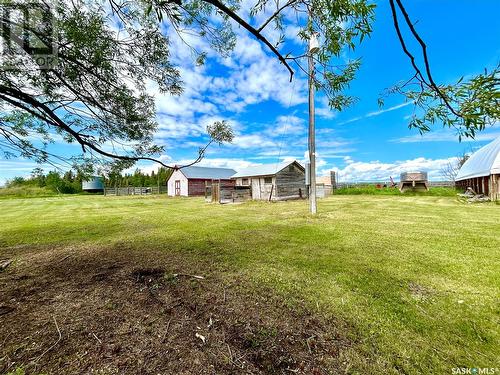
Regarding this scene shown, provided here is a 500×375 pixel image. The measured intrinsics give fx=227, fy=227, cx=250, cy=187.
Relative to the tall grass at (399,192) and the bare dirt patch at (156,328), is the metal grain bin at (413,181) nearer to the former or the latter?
the tall grass at (399,192)

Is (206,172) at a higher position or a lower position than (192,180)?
higher

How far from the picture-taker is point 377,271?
379cm

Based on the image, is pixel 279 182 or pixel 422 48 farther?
pixel 279 182

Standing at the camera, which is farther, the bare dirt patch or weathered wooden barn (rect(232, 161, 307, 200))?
weathered wooden barn (rect(232, 161, 307, 200))

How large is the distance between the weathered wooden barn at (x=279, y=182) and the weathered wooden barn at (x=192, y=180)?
8.33m

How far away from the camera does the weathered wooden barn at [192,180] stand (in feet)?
98.7

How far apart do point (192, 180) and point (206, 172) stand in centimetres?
320

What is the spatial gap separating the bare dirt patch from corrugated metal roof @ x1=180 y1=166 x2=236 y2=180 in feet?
89.9

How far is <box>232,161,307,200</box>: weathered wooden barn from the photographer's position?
1972 cm

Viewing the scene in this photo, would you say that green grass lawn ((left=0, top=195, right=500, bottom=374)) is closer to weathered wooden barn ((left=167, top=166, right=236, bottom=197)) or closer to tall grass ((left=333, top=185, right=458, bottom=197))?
tall grass ((left=333, top=185, right=458, bottom=197))

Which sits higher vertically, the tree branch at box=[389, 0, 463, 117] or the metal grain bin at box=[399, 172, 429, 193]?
the tree branch at box=[389, 0, 463, 117]

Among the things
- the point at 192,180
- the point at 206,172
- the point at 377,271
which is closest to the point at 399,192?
the point at 377,271

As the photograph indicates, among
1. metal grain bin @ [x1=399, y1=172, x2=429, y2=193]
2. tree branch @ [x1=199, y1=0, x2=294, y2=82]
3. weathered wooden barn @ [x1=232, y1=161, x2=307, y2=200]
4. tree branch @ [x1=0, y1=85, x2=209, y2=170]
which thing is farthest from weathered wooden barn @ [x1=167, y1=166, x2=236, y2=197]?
tree branch @ [x1=199, y1=0, x2=294, y2=82]

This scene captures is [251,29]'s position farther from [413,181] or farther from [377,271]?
[413,181]
